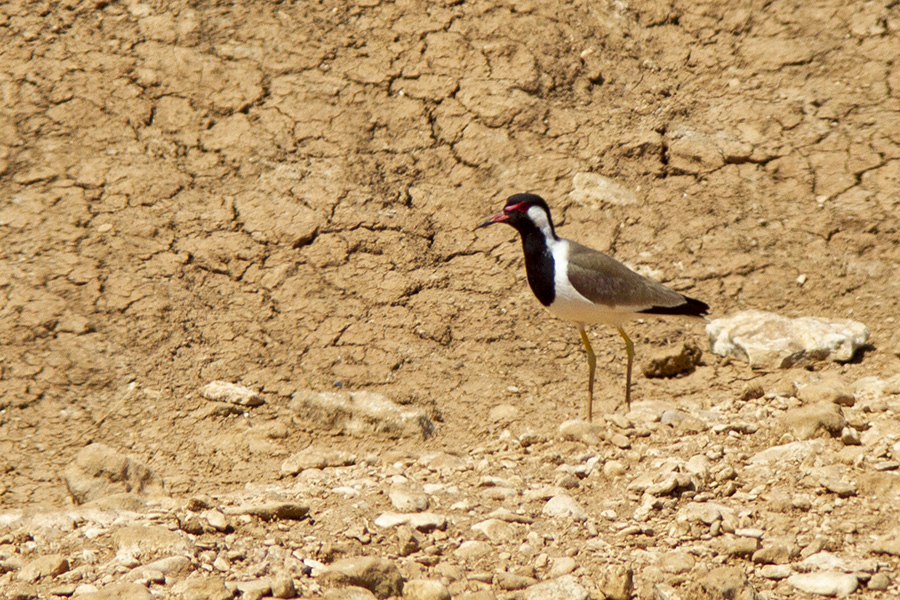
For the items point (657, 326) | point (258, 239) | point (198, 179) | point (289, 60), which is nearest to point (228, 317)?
point (258, 239)

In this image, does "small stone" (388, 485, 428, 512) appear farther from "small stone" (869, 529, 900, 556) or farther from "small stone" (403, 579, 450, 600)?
"small stone" (869, 529, 900, 556)

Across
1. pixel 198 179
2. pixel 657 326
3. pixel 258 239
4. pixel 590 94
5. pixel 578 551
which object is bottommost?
pixel 578 551

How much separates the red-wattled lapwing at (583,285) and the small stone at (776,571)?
5.99ft

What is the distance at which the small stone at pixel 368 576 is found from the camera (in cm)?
328

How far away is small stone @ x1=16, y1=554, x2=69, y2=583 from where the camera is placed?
11.0 feet

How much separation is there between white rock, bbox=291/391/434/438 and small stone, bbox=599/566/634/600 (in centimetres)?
186

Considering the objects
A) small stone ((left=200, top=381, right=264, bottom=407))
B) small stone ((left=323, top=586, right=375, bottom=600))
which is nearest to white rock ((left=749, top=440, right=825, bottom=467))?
small stone ((left=323, top=586, right=375, bottom=600))

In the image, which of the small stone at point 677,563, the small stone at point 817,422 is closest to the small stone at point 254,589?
the small stone at point 677,563

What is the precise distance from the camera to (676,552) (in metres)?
3.72

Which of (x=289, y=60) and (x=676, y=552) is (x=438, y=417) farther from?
(x=289, y=60)

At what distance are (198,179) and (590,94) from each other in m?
2.83

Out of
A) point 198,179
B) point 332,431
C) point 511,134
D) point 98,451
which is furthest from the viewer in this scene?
point 511,134

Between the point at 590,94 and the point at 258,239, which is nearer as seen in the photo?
the point at 258,239

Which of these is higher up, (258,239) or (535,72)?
(535,72)
